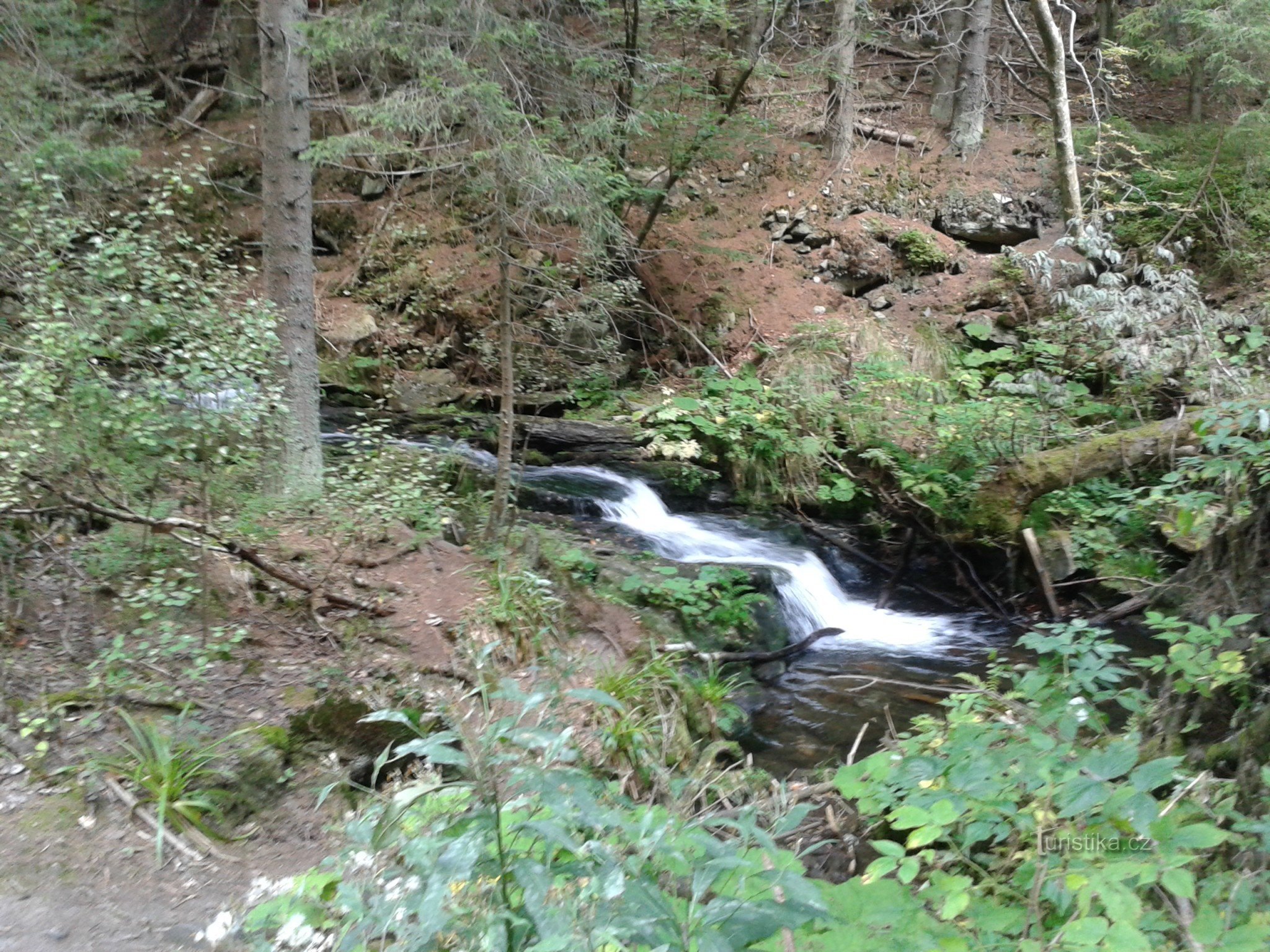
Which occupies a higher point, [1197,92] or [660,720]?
[1197,92]

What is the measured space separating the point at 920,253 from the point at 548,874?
41.9ft

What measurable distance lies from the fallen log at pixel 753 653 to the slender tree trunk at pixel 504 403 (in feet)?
5.73

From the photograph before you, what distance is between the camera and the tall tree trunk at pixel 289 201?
670 cm

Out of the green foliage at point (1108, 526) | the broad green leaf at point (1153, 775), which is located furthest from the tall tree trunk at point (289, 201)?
the green foliage at point (1108, 526)

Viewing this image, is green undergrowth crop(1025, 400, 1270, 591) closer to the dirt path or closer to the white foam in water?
the white foam in water

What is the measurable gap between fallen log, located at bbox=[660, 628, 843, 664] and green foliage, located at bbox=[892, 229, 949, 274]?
23.7ft

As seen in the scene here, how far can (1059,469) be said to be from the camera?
8203mm

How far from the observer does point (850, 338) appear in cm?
1148

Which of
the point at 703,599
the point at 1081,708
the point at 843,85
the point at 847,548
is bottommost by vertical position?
the point at 847,548

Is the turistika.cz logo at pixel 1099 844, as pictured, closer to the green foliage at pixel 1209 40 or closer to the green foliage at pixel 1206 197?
the green foliage at pixel 1206 197

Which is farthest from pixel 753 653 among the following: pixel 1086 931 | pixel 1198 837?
pixel 1086 931

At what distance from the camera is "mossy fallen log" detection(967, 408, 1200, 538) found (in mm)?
7910

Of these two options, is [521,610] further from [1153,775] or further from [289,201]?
[1153,775]

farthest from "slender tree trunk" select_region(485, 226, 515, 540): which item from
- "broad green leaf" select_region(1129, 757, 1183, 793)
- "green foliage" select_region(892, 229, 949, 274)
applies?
"green foliage" select_region(892, 229, 949, 274)
